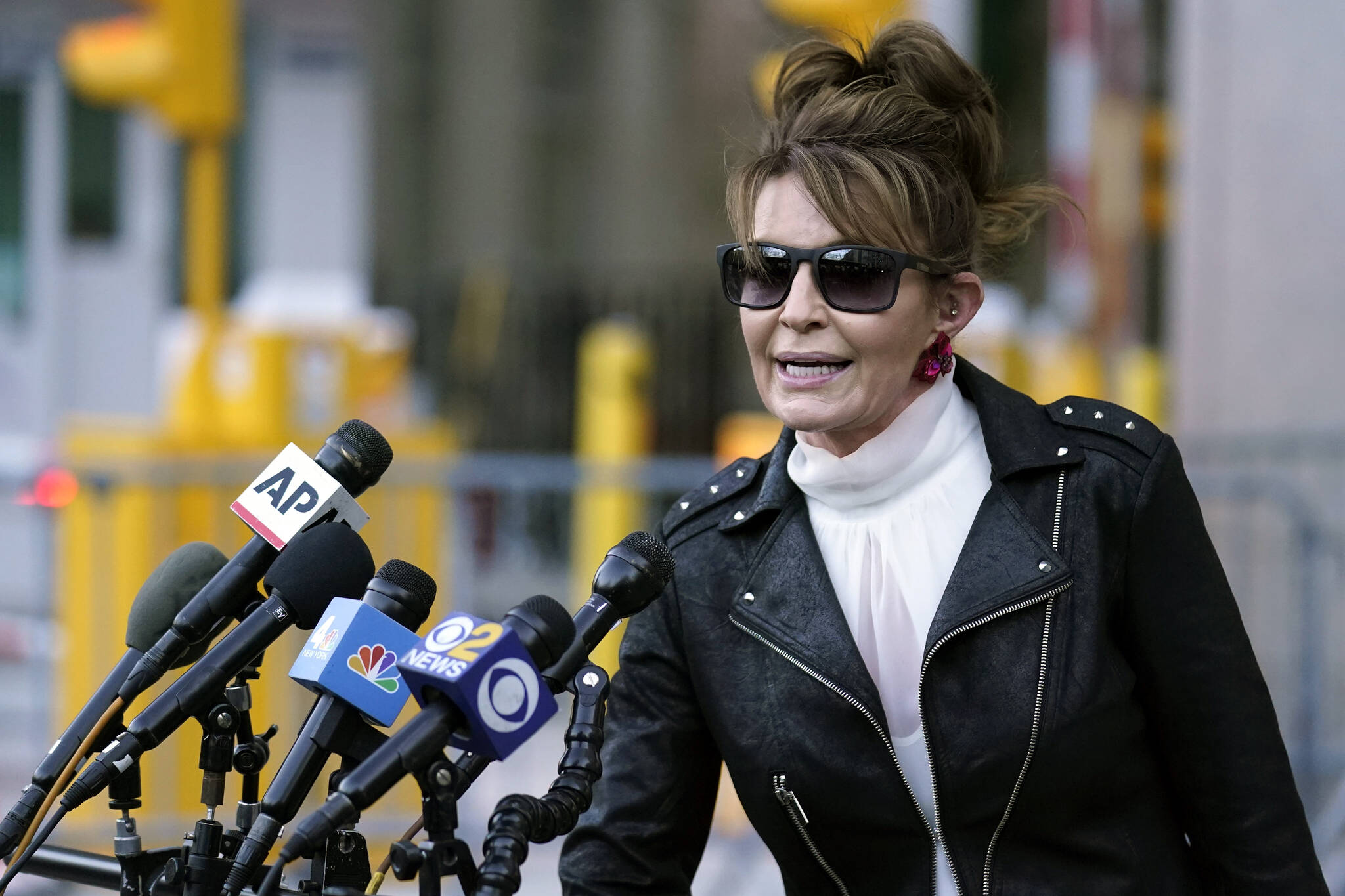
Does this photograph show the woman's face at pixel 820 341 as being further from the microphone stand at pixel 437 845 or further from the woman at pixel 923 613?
the microphone stand at pixel 437 845

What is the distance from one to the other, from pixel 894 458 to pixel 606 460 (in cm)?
650

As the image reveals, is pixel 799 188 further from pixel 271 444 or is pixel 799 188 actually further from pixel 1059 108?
pixel 1059 108

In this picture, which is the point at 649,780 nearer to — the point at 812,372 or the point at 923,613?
the point at 923,613

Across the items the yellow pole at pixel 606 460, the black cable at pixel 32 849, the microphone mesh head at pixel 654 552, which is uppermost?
the microphone mesh head at pixel 654 552

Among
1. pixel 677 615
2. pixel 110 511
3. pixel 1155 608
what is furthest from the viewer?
pixel 110 511

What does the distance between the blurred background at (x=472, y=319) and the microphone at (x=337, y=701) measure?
1.06 m

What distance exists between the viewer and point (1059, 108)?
7.16 metres

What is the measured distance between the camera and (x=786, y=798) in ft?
7.34

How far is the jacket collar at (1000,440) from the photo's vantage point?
89.9 inches

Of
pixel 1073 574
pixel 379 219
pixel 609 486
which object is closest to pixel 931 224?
pixel 1073 574

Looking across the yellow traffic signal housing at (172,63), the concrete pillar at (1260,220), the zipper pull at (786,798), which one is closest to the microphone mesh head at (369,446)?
the zipper pull at (786,798)

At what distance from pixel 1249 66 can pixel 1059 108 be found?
813mm

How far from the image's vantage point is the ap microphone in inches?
63.1

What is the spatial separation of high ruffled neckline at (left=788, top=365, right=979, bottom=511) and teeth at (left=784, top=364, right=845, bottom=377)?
120mm
